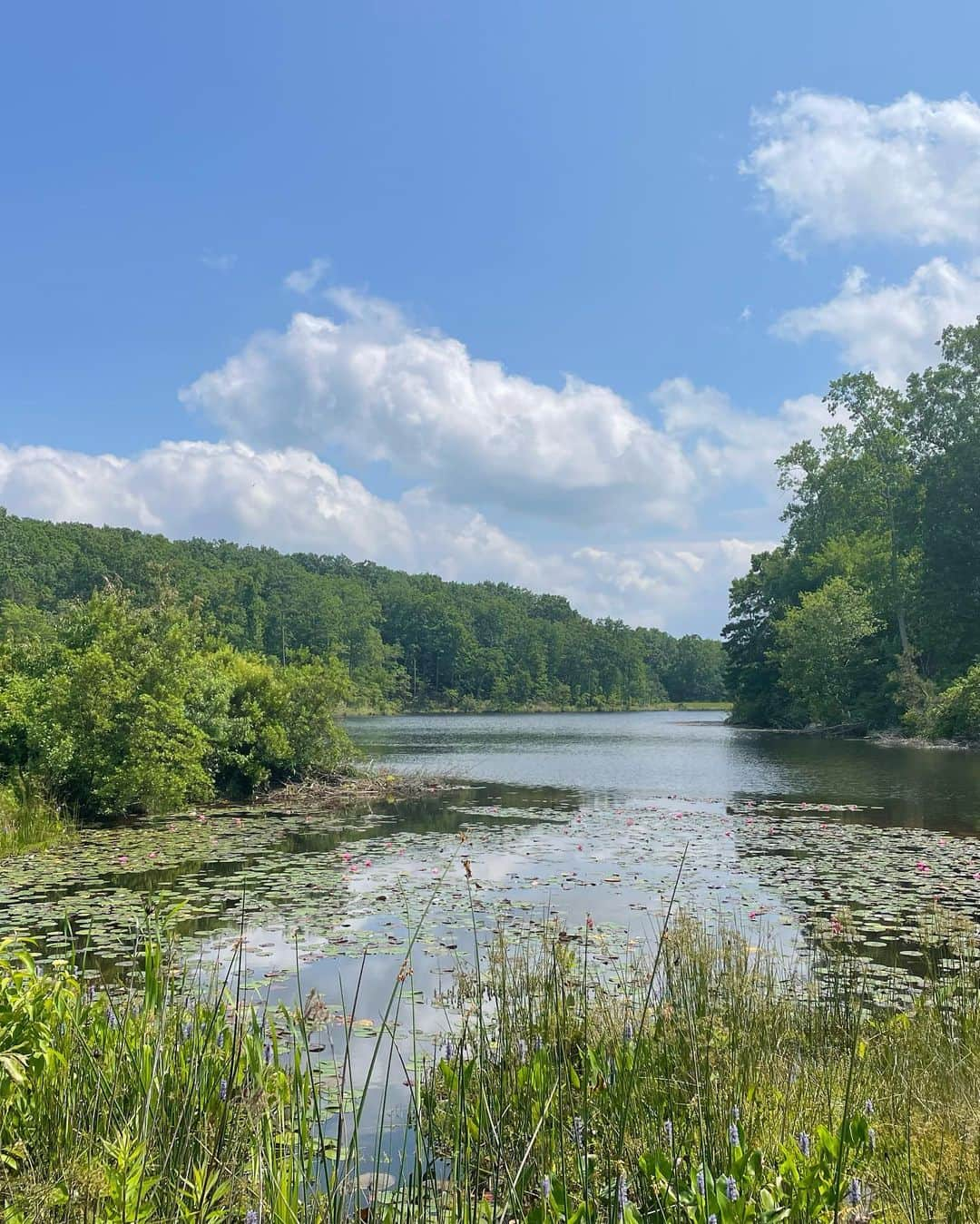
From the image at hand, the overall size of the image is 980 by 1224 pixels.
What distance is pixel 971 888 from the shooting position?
371 inches

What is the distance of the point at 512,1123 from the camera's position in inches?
143

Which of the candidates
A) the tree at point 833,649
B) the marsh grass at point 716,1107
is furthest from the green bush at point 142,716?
the tree at point 833,649

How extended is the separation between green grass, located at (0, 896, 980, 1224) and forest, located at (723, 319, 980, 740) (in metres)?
32.2

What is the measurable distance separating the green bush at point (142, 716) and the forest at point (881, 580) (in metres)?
25.8

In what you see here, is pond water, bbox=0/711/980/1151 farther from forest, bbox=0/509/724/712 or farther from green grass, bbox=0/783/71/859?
forest, bbox=0/509/724/712

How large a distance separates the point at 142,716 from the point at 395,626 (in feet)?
343

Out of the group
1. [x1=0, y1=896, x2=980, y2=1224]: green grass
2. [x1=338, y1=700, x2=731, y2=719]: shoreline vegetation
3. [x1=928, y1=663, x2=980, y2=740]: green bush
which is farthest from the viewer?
[x1=338, y1=700, x2=731, y2=719]: shoreline vegetation

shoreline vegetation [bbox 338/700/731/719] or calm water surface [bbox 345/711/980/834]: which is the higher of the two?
calm water surface [bbox 345/711/980/834]

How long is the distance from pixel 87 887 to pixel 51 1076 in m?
7.19

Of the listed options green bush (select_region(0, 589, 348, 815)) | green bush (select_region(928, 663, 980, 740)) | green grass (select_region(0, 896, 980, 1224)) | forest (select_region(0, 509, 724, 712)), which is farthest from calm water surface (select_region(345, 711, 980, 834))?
forest (select_region(0, 509, 724, 712))

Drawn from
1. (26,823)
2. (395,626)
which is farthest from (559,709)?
(26,823)

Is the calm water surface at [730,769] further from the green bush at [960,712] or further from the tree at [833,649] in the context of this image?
the tree at [833,649]

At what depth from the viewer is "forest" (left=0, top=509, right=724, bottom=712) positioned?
85.9 metres

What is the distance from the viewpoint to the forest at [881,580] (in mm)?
39000
